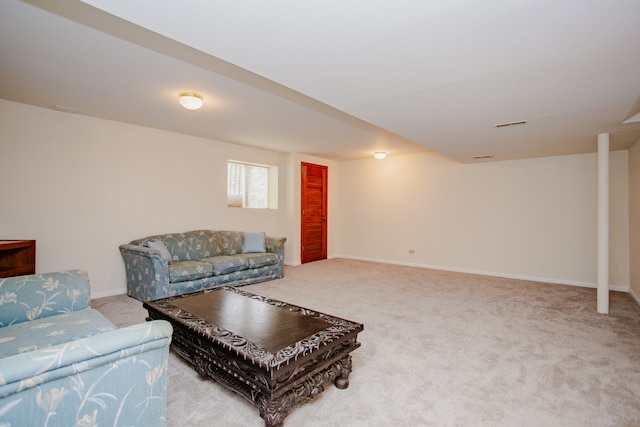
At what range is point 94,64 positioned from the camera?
2670 millimetres

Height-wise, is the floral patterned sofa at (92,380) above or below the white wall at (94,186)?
below

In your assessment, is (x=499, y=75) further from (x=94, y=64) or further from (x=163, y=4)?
(x=94, y=64)

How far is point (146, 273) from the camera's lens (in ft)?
13.1

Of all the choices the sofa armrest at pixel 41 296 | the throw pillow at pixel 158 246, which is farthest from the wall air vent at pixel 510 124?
the throw pillow at pixel 158 246

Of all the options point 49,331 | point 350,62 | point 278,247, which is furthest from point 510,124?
point 49,331

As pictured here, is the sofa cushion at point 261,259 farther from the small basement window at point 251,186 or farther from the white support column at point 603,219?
the white support column at point 603,219

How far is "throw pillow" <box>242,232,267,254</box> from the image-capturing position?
18.1 feet

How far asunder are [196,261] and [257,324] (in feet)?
9.23

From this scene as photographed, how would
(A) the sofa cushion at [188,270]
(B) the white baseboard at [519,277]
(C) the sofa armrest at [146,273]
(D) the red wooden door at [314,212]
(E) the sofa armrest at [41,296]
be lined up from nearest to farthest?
(E) the sofa armrest at [41,296] → (C) the sofa armrest at [146,273] → (A) the sofa cushion at [188,270] → (B) the white baseboard at [519,277] → (D) the red wooden door at [314,212]

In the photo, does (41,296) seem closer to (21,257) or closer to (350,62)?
(21,257)

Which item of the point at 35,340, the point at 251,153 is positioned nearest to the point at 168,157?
the point at 251,153

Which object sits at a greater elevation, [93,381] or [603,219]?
[603,219]

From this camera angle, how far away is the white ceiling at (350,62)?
1.56 m

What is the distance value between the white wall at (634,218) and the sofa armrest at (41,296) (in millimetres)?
6320
